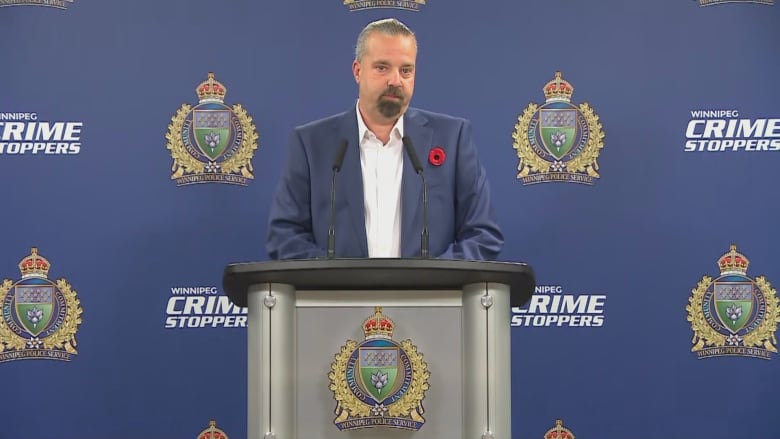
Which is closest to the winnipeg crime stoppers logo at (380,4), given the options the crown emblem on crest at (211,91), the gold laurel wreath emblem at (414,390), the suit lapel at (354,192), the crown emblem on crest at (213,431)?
the crown emblem on crest at (211,91)

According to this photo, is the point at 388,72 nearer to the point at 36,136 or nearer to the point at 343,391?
the point at 343,391

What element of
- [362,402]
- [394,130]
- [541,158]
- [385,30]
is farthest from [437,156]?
[541,158]

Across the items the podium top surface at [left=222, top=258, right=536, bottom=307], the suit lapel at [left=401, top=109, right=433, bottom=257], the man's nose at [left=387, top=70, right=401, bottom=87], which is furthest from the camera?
the man's nose at [left=387, top=70, right=401, bottom=87]

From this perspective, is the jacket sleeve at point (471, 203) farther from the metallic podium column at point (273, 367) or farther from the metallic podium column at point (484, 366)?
the metallic podium column at point (273, 367)

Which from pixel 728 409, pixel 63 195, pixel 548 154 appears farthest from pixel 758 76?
pixel 63 195

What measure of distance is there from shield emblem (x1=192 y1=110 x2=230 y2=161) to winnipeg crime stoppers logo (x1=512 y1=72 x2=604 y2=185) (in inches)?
47.2

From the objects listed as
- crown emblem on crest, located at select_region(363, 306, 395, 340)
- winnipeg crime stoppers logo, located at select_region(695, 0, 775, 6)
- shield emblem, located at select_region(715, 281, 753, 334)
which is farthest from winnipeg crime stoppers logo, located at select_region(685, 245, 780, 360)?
crown emblem on crest, located at select_region(363, 306, 395, 340)

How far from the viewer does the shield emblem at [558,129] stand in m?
4.17

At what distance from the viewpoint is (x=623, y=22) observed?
13.8 ft

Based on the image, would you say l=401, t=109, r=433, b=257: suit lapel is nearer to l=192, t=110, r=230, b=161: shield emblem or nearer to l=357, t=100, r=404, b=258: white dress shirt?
l=357, t=100, r=404, b=258: white dress shirt

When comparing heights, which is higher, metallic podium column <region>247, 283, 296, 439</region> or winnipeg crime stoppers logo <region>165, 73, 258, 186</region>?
winnipeg crime stoppers logo <region>165, 73, 258, 186</region>

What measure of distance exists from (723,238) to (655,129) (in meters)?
0.53

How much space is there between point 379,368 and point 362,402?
9 cm

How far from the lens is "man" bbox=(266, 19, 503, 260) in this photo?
3.18 meters
